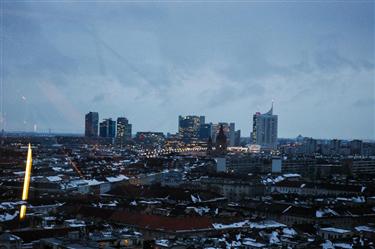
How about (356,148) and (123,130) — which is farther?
(123,130)

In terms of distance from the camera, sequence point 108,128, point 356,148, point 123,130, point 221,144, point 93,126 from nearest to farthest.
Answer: point 221,144 < point 93,126 < point 356,148 < point 108,128 < point 123,130

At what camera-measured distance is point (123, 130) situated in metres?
178

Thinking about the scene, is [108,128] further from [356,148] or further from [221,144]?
[221,144]

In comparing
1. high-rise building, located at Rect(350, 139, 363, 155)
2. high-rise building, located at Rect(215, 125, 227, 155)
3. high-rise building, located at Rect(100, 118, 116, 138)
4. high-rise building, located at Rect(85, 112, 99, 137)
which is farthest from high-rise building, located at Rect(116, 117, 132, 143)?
high-rise building, located at Rect(215, 125, 227, 155)

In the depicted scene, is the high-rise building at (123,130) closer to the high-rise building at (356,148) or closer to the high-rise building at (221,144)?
the high-rise building at (356,148)

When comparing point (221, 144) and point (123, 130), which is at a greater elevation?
point (123, 130)

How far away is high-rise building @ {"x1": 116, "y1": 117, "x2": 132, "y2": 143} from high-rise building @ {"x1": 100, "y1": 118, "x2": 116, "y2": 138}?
3662 mm

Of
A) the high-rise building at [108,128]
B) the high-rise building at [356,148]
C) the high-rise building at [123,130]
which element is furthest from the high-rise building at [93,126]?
the high-rise building at [356,148]

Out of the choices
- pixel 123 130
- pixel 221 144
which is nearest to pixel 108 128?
pixel 123 130

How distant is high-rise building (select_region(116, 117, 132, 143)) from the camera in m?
175

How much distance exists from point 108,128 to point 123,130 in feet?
44.2

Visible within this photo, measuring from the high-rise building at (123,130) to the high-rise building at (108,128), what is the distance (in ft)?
12.0

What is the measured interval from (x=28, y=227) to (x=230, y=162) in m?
59.1

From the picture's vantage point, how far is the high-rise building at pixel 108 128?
161 meters
